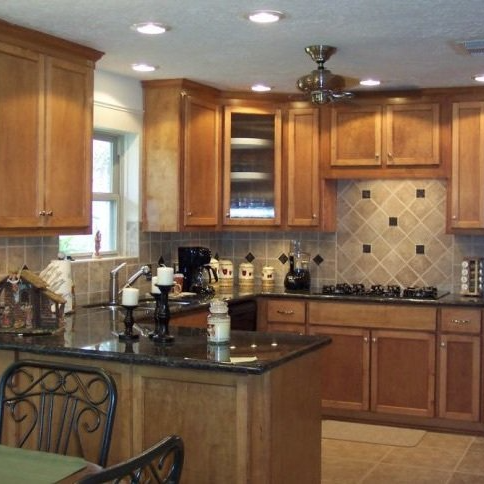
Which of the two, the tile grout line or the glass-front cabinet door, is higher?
the glass-front cabinet door

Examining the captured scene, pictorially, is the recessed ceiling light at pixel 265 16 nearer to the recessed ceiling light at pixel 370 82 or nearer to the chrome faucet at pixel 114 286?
the recessed ceiling light at pixel 370 82

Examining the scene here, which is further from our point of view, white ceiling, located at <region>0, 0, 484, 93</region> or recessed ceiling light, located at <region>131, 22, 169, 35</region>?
recessed ceiling light, located at <region>131, 22, 169, 35</region>

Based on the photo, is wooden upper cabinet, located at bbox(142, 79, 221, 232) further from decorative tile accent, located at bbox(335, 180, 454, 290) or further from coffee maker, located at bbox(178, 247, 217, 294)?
decorative tile accent, located at bbox(335, 180, 454, 290)

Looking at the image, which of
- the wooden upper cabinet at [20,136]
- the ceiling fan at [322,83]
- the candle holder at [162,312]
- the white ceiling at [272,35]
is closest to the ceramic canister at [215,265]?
the white ceiling at [272,35]

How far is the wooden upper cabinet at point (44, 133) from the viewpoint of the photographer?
3857 millimetres

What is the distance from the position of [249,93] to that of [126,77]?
0.97 m

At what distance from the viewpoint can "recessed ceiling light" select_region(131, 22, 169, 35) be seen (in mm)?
3803

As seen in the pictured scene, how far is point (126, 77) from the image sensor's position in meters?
5.18

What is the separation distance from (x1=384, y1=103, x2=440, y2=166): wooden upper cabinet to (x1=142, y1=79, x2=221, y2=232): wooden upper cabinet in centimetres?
130

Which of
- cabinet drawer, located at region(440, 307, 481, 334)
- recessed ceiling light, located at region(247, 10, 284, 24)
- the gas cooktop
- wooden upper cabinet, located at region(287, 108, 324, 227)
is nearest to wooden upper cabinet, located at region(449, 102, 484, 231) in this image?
the gas cooktop

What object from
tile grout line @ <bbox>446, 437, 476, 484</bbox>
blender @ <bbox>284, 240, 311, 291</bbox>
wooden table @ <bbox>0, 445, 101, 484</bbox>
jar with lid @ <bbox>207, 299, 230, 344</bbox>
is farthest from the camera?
blender @ <bbox>284, 240, 311, 291</bbox>

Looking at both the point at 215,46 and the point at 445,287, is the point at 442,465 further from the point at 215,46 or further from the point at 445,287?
the point at 215,46

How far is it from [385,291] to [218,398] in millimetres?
2815

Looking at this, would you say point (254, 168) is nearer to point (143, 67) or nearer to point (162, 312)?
point (143, 67)
